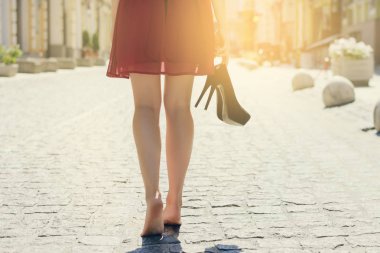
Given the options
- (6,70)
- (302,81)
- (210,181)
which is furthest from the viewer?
(6,70)

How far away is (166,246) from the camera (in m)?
3.37

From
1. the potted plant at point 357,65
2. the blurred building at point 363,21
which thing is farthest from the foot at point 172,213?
the blurred building at point 363,21

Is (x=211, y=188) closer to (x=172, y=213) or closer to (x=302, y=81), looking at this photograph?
(x=172, y=213)

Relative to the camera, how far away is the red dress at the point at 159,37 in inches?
136

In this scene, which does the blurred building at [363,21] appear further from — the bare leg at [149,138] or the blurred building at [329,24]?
the bare leg at [149,138]

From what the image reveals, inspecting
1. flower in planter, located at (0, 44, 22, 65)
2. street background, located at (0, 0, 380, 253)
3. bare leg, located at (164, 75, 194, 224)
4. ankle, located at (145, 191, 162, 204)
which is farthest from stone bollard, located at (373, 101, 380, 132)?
flower in planter, located at (0, 44, 22, 65)

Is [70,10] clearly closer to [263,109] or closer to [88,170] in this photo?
[263,109]

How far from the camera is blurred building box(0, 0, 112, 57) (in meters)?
34.7

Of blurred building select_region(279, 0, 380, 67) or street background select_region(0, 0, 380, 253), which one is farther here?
blurred building select_region(279, 0, 380, 67)

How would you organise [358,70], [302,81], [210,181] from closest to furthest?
[210,181]
[302,81]
[358,70]

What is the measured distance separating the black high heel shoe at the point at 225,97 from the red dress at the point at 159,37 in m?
0.30

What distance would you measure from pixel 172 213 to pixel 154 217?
245 millimetres

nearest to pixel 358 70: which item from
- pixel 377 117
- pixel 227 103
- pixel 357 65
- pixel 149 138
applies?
pixel 357 65

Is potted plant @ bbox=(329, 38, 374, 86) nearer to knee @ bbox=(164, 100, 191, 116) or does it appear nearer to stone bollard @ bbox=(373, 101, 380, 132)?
stone bollard @ bbox=(373, 101, 380, 132)
